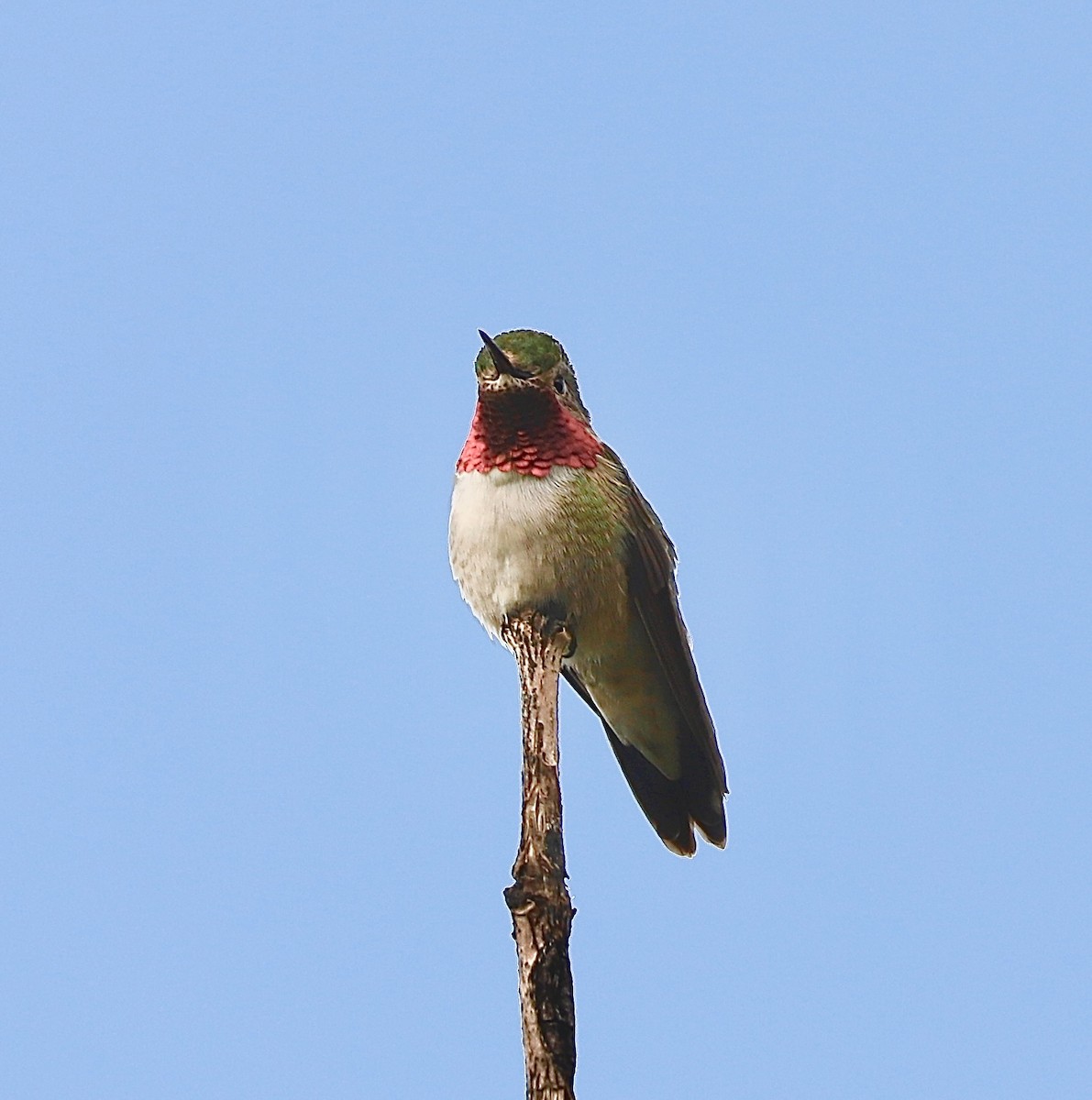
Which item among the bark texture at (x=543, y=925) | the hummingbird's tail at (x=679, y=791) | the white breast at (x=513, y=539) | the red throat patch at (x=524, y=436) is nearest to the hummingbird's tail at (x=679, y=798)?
the hummingbird's tail at (x=679, y=791)

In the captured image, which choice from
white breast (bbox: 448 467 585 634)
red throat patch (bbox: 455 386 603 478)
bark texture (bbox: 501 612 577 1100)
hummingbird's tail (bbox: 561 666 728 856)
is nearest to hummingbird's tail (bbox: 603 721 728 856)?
hummingbird's tail (bbox: 561 666 728 856)

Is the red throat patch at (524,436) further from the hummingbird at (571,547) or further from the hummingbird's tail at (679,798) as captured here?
the hummingbird's tail at (679,798)

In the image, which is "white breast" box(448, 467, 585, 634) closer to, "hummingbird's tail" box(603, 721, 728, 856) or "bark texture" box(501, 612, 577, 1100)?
"bark texture" box(501, 612, 577, 1100)

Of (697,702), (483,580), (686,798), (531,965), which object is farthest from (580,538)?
(531,965)

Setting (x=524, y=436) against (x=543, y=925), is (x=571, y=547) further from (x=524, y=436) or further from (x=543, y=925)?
(x=543, y=925)

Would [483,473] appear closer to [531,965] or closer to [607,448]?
[607,448]
